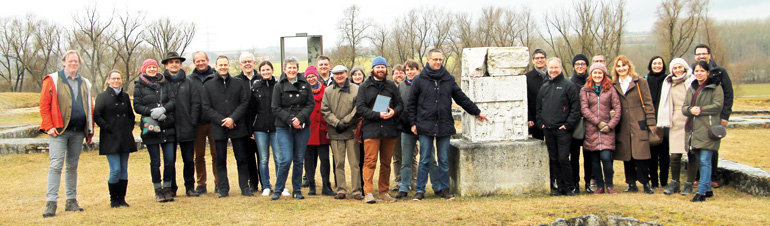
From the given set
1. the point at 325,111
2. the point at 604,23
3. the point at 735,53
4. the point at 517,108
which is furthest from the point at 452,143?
the point at 735,53

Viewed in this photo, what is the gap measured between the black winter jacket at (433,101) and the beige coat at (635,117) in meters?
1.79

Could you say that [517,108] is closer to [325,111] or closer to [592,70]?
[592,70]

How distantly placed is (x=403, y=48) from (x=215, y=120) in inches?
1391

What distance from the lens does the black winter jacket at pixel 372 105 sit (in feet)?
18.4

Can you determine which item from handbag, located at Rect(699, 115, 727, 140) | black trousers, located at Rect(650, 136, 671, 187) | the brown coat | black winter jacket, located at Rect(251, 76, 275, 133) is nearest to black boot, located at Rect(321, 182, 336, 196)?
black winter jacket, located at Rect(251, 76, 275, 133)

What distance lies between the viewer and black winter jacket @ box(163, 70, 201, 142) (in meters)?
5.98

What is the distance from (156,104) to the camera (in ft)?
19.0

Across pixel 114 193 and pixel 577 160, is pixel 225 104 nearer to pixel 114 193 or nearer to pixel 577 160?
pixel 114 193

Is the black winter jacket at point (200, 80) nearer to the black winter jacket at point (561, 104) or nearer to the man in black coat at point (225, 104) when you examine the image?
the man in black coat at point (225, 104)

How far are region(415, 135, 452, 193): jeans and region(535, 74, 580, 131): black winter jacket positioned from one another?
114 cm

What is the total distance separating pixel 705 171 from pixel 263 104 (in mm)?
4715

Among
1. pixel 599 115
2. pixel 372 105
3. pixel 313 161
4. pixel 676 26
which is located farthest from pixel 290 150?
pixel 676 26

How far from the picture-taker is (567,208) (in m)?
4.93

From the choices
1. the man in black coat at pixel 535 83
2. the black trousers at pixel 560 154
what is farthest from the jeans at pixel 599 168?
the man in black coat at pixel 535 83
